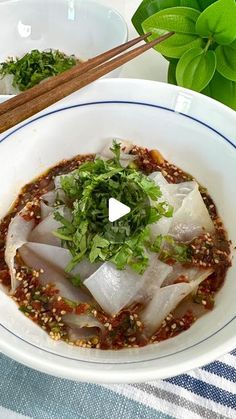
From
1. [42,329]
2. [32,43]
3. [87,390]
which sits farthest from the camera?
[32,43]

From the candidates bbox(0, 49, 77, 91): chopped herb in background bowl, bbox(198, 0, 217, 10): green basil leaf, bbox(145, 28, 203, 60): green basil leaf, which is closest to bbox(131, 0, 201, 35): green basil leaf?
bbox(198, 0, 217, 10): green basil leaf

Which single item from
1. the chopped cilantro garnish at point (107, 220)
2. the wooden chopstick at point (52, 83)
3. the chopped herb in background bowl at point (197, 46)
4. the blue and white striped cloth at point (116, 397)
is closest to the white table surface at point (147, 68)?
the chopped herb in background bowl at point (197, 46)

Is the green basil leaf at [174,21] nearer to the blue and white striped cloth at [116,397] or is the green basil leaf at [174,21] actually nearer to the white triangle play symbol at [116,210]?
the white triangle play symbol at [116,210]

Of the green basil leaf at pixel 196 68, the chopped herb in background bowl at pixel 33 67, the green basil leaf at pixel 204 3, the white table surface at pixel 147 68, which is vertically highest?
the green basil leaf at pixel 204 3

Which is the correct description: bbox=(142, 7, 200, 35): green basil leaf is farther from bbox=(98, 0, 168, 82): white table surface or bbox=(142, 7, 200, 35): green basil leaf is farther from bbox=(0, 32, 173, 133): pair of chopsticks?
bbox=(98, 0, 168, 82): white table surface

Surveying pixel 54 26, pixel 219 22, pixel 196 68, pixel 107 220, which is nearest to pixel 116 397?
pixel 107 220

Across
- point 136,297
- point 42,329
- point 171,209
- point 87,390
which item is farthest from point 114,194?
point 87,390

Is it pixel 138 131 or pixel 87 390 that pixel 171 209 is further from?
pixel 87 390

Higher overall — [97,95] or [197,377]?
[97,95]
